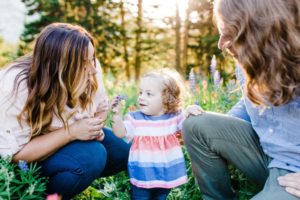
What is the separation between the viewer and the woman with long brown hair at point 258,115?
219 centimetres

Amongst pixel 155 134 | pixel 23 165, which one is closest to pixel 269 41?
pixel 155 134

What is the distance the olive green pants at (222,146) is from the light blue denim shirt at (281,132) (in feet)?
0.27

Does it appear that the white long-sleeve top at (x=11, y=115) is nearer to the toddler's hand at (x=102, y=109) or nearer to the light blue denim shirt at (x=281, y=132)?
the toddler's hand at (x=102, y=109)

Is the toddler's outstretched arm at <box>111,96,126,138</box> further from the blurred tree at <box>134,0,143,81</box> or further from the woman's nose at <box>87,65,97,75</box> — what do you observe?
the blurred tree at <box>134,0,143,81</box>

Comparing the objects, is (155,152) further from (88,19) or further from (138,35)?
(138,35)

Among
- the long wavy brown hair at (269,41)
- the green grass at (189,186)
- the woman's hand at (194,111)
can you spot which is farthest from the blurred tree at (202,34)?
the long wavy brown hair at (269,41)

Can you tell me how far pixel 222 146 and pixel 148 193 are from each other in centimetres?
77

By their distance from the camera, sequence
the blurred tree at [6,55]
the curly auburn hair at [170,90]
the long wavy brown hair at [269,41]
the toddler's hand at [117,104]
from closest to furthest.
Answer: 1. the long wavy brown hair at [269,41]
2. the toddler's hand at [117,104]
3. the curly auburn hair at [170,90]
4. the blurred tree at [6,55]

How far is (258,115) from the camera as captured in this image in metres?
2.58

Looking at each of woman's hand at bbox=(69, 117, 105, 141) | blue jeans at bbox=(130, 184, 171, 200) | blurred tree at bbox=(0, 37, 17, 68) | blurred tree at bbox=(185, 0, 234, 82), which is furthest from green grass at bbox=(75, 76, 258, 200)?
blurred tree at bbox=(185, 0, 234, 82)

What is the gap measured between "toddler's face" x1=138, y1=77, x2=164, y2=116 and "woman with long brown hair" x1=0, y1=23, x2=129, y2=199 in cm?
37

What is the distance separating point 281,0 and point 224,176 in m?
1.11

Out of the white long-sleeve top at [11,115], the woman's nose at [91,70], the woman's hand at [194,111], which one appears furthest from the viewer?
the woman's nose at [91,70]

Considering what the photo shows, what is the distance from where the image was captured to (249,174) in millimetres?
2693
